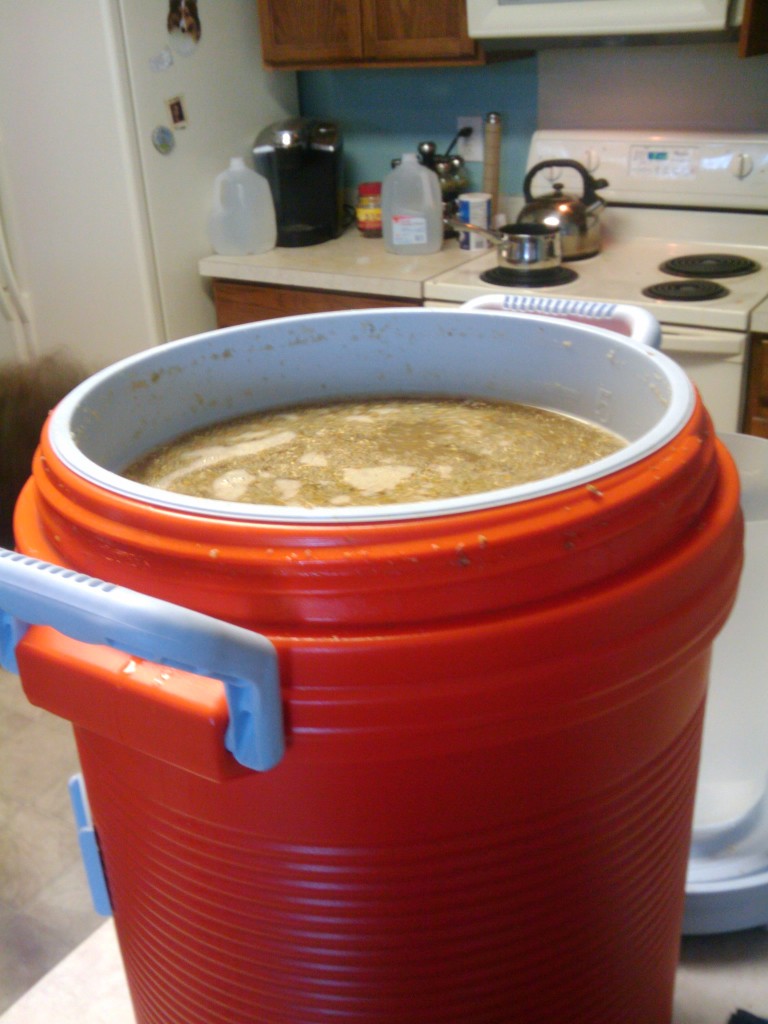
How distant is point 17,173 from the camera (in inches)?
97.7

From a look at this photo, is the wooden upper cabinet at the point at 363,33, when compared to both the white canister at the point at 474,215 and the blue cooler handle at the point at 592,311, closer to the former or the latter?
the white canister at the point at 474,215

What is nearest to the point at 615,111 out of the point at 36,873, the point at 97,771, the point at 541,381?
the point at 541,381

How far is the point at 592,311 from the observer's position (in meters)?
0.72

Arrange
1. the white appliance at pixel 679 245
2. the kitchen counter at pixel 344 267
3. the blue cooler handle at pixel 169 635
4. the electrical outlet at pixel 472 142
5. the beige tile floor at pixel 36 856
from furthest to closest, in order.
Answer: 1. the electrical outlet at pixel 472 142
2. the kitchen counter at pixel 344 267
3. the white appliance at pixel 679 245
4. the beige tile floor at pixel 36 856
5. the blue cooler handle at pixel 169 635

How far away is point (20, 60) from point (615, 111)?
4.97ft

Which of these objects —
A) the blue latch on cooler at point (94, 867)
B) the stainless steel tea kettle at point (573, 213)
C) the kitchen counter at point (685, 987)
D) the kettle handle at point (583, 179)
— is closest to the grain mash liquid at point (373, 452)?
the blue latch on cooler at point (94, 867)

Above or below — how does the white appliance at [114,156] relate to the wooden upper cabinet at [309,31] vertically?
below

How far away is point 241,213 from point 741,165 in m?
1.25

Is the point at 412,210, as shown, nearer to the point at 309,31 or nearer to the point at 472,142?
the point at 472,142

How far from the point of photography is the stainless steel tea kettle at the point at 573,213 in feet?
6.89

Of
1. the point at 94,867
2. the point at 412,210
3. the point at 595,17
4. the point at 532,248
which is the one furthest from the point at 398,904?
the point at 412,210

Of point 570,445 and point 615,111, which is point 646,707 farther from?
point 615,111

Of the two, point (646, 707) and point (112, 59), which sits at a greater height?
point (112, 59)

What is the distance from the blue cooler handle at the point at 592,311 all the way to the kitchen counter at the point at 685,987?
0.49m
